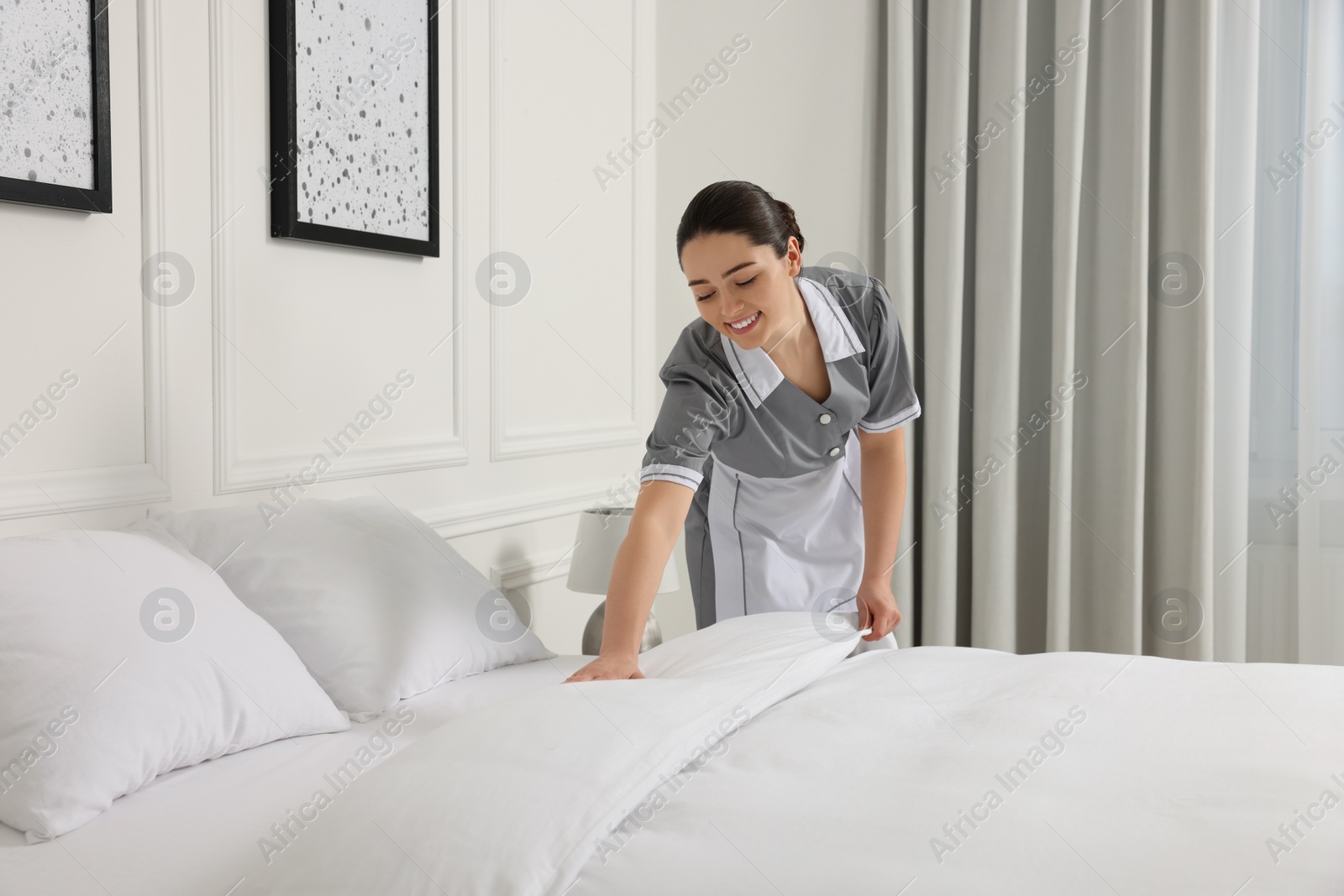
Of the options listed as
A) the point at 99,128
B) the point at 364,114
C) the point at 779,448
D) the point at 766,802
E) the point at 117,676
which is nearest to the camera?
the point at 766,802

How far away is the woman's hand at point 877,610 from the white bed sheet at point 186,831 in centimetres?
81

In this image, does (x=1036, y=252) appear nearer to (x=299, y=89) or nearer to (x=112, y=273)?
(x=299, y=89)

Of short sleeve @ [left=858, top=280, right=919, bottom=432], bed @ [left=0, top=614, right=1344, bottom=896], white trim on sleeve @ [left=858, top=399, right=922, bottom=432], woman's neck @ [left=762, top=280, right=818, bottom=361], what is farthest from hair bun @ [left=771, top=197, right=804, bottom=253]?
bed @ [left=0, top=614, right=1344, bottom=896]

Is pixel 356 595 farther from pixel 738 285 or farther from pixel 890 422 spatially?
pixel 890 422

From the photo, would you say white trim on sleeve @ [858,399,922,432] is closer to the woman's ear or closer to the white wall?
the woman's ear

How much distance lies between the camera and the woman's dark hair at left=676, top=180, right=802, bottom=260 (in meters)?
1.51

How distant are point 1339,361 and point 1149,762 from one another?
2.06m

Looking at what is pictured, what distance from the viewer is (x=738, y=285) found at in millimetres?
1548

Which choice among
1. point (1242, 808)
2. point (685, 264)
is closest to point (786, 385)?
point (685, 264)

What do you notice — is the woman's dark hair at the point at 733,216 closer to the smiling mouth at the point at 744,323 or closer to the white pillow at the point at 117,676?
the smiling mouth at the point at 744,323

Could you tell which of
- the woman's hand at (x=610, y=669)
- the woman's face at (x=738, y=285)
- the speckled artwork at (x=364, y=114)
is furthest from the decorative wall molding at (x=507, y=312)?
the woman's hand at (x=610, y=669)

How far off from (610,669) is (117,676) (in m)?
0.58

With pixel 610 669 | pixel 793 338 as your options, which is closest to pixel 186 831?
pixel 610 669

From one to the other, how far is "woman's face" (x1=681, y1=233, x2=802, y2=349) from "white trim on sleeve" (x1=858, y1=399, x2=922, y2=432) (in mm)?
344
